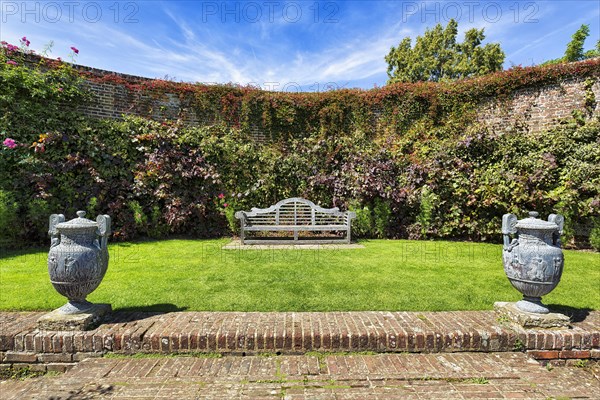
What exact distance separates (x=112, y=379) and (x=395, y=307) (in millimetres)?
2670

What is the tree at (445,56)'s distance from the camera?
2633 cm

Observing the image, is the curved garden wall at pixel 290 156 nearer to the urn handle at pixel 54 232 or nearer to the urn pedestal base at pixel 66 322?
the urn handle at pixel 54 232

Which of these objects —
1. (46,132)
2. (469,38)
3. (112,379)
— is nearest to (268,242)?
(112,379)

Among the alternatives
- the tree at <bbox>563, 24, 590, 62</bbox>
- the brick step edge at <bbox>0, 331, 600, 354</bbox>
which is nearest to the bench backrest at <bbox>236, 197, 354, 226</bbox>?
the brick step edge at <bbox>0, 331, 600, 354</bbox>

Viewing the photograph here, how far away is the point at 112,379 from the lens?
256 centimetres

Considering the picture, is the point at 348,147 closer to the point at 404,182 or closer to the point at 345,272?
the point at 404,182

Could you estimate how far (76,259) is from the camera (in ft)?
9.97

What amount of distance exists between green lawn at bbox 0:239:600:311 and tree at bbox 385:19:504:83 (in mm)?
24694

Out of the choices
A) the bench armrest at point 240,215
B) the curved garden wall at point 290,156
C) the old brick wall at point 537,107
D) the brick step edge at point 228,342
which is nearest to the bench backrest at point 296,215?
the bench armrest at point 240,215

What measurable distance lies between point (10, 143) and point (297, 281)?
689cm

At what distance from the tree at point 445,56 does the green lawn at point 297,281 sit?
81.0 feet

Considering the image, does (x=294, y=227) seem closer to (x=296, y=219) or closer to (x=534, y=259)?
(x=296, y=219)

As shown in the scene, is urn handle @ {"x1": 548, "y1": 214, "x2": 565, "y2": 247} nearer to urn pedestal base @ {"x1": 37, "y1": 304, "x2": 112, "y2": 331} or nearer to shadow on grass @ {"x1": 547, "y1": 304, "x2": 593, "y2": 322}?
shadow on grass @ {"x1": 547, "y1": 304, "x2": 593, "y2": 322}

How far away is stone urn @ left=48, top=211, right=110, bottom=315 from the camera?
303 cm
